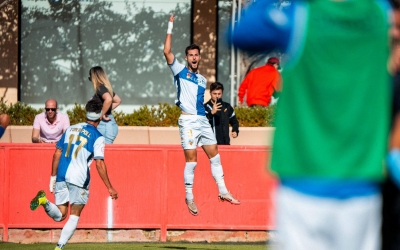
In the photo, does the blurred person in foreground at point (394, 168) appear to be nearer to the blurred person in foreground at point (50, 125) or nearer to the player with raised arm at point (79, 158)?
the player with raised arm at point (79, 158)

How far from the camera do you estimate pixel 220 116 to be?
51.7 feet

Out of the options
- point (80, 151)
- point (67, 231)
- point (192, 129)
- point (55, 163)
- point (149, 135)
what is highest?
point (192, 129)

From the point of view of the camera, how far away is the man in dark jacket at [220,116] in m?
15.4

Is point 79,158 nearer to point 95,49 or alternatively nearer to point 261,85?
point 261,85

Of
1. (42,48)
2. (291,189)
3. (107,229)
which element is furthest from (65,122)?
(291,189)

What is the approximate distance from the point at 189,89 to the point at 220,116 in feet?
8.78

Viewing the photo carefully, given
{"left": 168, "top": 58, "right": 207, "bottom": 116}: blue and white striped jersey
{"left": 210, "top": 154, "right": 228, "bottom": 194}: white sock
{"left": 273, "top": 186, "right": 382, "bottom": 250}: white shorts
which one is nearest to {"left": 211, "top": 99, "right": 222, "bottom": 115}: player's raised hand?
{"left": 210, "top": 154, "right": 228, "bottom": 194}: white sock

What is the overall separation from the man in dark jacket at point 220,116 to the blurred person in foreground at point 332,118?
11286 millimetres

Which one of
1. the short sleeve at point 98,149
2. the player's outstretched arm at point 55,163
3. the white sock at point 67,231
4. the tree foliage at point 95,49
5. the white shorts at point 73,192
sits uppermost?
the tree foliage at point 95,49

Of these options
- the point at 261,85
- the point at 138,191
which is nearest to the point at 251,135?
the point at 261,85

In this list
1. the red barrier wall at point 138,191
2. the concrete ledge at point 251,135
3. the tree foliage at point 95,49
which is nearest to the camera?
the red barrier wall at point 138,191

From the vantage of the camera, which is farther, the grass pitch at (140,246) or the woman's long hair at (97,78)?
the woman's long hair at (97,78)

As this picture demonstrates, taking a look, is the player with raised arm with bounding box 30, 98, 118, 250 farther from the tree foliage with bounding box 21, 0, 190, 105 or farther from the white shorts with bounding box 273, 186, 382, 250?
the tree foliage with bounding box 21, 0, 190, 105

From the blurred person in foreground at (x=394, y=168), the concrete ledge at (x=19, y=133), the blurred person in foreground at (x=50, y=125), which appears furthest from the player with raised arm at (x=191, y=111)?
the blurred person in foreground at (x=394, y=168)
